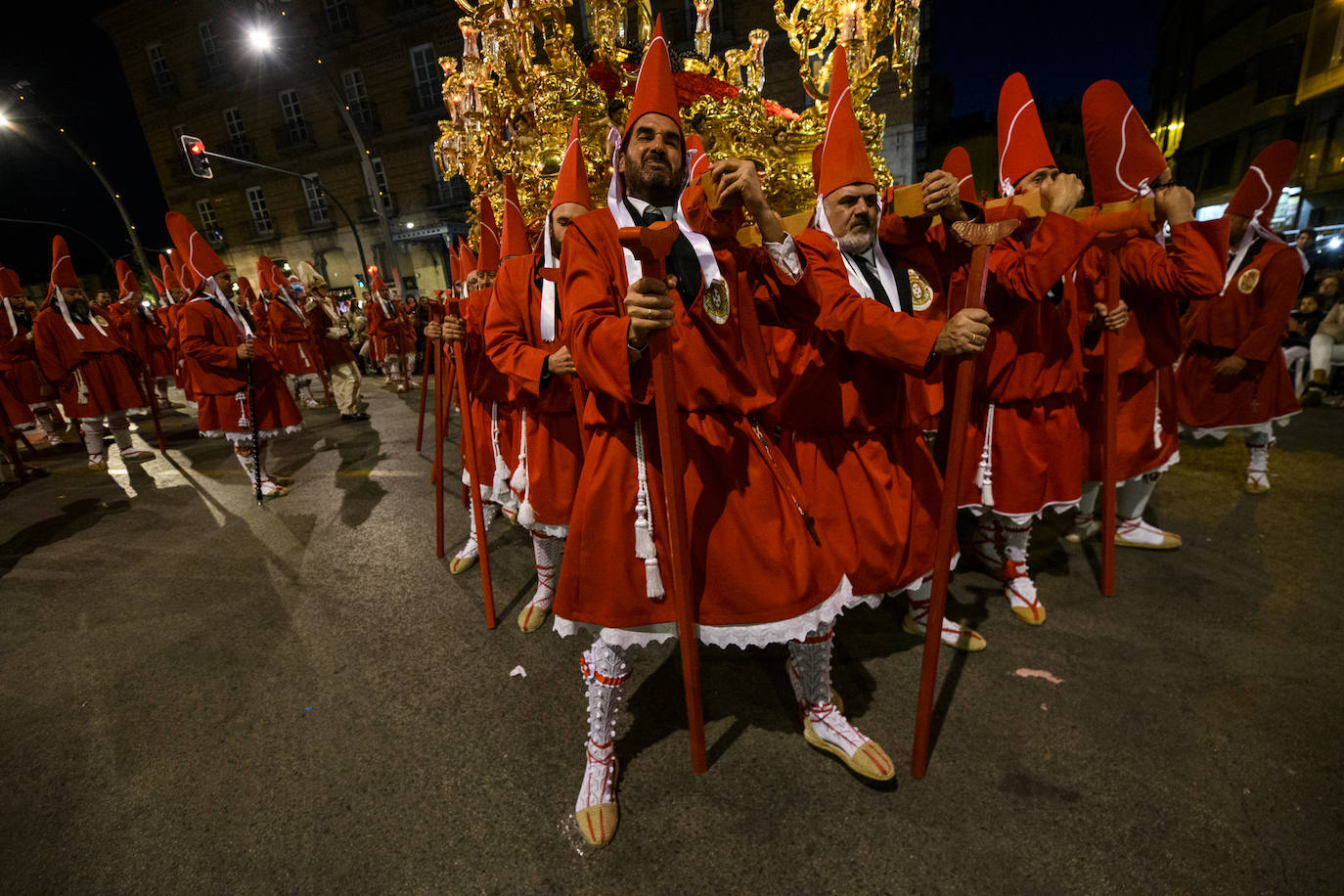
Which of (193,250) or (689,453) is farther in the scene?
(193,250)

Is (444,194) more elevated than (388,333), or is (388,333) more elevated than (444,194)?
(444,194)

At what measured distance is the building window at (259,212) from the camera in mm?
27234

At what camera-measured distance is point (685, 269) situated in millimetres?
1717

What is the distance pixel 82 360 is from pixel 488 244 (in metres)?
7.14

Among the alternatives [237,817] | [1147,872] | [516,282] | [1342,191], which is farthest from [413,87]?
[1342,191]

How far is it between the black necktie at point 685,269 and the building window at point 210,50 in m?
38.3

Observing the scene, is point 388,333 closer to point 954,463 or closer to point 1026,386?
point 1026,386

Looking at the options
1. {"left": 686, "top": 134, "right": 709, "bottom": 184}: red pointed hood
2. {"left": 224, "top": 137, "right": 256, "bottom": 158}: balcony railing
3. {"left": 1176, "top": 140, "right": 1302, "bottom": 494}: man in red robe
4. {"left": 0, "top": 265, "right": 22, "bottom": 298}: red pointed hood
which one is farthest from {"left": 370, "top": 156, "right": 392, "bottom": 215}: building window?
{"left": 1176, "top": 140, "right": 1302, "bottom": 494}: man in red robe

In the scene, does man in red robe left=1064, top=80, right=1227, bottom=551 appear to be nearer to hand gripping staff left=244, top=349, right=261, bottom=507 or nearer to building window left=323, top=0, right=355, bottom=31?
hand gripping staff left=244, top=349, right=261, bottom=507

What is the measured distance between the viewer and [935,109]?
36625mm

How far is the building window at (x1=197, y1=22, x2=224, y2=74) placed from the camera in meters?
26.9

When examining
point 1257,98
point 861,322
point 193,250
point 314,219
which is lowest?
point 861,322

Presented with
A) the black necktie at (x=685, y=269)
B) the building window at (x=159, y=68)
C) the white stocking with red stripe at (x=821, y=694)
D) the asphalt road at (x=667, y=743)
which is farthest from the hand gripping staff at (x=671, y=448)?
the building window at (x=159, y=68)

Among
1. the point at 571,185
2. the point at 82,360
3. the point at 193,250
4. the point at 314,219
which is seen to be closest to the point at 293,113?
the point at 314,219
